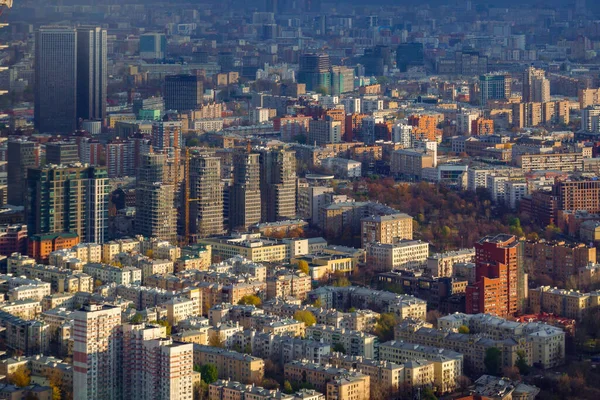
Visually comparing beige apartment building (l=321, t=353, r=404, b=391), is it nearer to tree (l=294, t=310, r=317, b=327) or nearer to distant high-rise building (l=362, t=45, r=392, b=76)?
tree (l=294, t=310, r=317, b=327)

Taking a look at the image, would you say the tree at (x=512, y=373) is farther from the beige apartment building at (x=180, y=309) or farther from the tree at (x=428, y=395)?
the beige apartment building at (x=180, y=309)

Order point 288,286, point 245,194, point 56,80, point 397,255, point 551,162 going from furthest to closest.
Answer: point 56,80, point 551,162, point 245,194, point 397,255, point 288,286

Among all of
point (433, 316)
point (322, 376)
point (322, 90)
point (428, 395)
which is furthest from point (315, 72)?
point (428, 395)

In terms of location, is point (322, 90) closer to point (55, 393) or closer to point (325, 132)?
point (325, 132)

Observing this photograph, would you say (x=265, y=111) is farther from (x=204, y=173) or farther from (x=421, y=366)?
(x=421, y=366)

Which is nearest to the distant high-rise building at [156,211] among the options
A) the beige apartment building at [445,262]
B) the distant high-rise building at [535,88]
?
the beige apartment building at [445,262]

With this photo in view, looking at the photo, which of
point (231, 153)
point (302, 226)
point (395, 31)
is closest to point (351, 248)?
point (302, 226)

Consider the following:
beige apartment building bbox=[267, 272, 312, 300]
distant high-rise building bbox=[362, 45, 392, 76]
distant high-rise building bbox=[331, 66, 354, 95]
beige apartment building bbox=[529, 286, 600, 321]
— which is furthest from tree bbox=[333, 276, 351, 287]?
distant high-rise building bbox=[362, 45, 392, 76]
